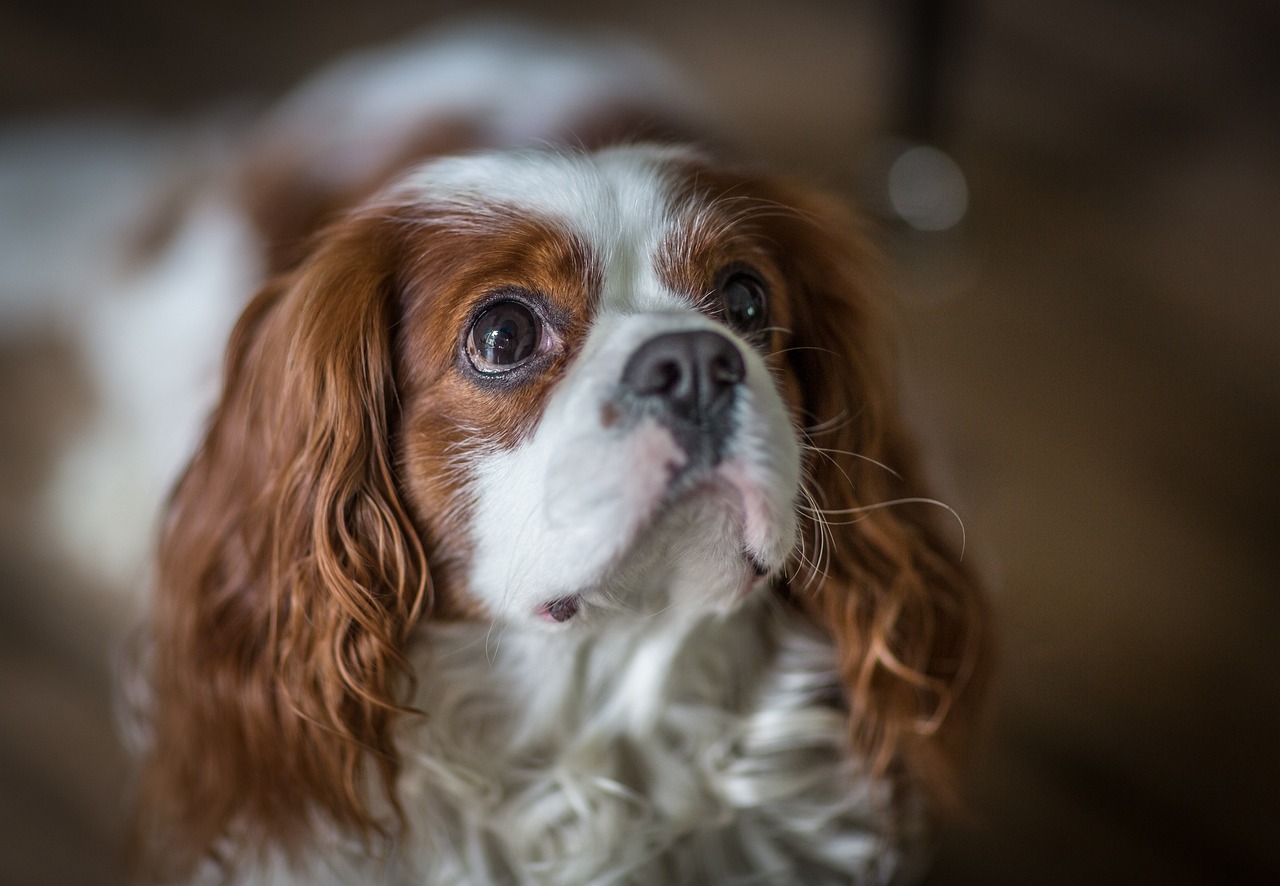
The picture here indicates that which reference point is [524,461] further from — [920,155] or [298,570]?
[920,155]

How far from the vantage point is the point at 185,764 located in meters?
1.27

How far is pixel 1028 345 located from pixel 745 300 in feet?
4.68

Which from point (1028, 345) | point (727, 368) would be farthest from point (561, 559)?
point (1028, 345)

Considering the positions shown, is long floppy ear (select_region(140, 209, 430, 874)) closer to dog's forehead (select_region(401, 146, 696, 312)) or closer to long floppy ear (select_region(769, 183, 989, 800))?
dog's forehead (select_region(401, 146, 696, 312))

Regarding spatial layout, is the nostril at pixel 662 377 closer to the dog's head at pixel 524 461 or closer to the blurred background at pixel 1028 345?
the dog's head at pixel 524 461

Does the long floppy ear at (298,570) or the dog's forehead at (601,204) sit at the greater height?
the dog's forehead at (601,204)

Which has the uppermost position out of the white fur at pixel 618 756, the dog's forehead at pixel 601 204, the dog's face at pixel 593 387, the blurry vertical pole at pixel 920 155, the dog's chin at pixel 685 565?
the blurry vertical pole at pixel 920 155

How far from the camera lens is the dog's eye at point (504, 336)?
3.40 feet

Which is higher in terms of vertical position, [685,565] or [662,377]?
[662,377]

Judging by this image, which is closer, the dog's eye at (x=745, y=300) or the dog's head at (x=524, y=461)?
the dog's head at (x=524, y=461)

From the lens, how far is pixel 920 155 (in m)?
2.56

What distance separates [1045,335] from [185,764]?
1842 mm

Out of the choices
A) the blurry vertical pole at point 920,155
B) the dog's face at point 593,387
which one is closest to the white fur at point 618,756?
the dog's face at point 593,387

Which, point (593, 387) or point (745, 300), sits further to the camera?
point (745, 300)
